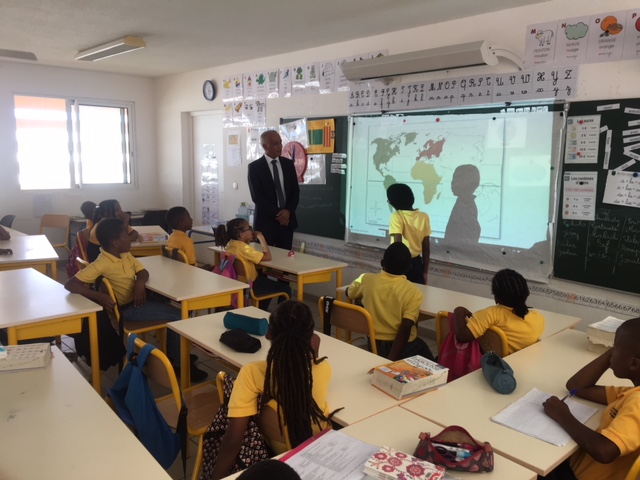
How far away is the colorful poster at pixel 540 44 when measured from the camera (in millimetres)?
3549

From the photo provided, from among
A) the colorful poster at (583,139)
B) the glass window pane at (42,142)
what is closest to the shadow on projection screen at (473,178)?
the colorful poster at (583,139)

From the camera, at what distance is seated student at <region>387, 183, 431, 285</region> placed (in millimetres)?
3953

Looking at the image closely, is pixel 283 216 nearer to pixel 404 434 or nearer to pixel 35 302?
pixel 35 302

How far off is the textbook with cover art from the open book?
0.26 m

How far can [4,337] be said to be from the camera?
2719mm

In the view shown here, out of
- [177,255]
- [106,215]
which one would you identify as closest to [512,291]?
[177,255]

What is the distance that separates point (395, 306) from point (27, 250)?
3.38 m

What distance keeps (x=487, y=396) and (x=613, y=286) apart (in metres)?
2.07

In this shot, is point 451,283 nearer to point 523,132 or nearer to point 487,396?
point 523,132

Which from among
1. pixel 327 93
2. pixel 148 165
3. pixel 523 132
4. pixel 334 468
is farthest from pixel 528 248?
pixel 148 165

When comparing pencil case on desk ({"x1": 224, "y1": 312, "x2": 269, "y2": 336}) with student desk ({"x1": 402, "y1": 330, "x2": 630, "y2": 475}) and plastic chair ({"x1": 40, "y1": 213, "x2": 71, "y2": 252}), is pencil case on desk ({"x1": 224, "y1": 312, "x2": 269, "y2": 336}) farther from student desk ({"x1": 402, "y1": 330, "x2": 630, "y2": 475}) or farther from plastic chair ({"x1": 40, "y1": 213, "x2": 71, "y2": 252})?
plastic chair ({"x1": 40, "y1": 213, "x2": 71, "y2": 252})

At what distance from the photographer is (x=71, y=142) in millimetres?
7344

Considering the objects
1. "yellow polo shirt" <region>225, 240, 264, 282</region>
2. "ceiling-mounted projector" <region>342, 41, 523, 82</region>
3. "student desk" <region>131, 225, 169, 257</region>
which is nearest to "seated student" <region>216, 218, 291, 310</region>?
"yellow polo shirt" <region>225, 240, 264, 282</region>

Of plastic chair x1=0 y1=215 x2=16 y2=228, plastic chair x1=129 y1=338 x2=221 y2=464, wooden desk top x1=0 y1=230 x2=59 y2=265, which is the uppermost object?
plastic chair x1=0 y1=215 x2=16 y2=228
